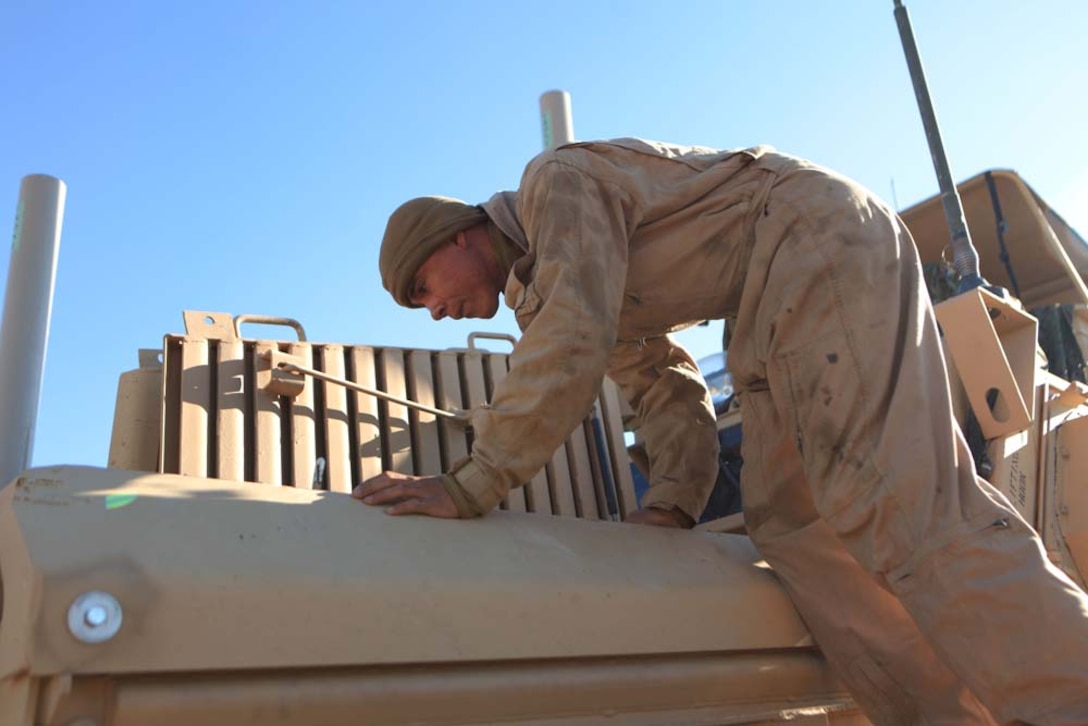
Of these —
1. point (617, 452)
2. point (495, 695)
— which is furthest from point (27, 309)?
point (495, 695)

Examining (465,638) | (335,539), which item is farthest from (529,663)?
(335,539)

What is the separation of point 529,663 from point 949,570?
72 centimetres

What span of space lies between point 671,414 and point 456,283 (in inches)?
26.4

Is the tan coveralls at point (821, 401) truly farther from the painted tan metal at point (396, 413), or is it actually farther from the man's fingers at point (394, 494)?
the painted tan metal at point (396, 413)

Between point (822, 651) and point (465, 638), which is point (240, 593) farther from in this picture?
point (822, 651)

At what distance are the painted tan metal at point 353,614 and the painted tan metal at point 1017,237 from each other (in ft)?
9.30

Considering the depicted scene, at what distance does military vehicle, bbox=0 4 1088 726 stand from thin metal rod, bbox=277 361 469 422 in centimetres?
23

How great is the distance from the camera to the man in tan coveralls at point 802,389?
1.74 metres

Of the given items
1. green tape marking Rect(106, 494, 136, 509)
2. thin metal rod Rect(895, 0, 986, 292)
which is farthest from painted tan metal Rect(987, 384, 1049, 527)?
green tape marking Rect(106, 494, 136, 509)

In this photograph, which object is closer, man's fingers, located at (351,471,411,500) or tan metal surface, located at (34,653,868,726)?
tan metal surface, located at (34,653,868,726)

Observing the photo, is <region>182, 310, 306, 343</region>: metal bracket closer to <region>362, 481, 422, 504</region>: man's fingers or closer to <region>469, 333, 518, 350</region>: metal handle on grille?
<region>469, 333, 518, 350</region>: metal handle on grille

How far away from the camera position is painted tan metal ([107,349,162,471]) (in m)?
2.93

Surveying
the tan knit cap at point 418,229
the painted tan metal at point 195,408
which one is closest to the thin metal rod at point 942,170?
the tan knit cap at point 418,229

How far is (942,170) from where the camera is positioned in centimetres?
385
